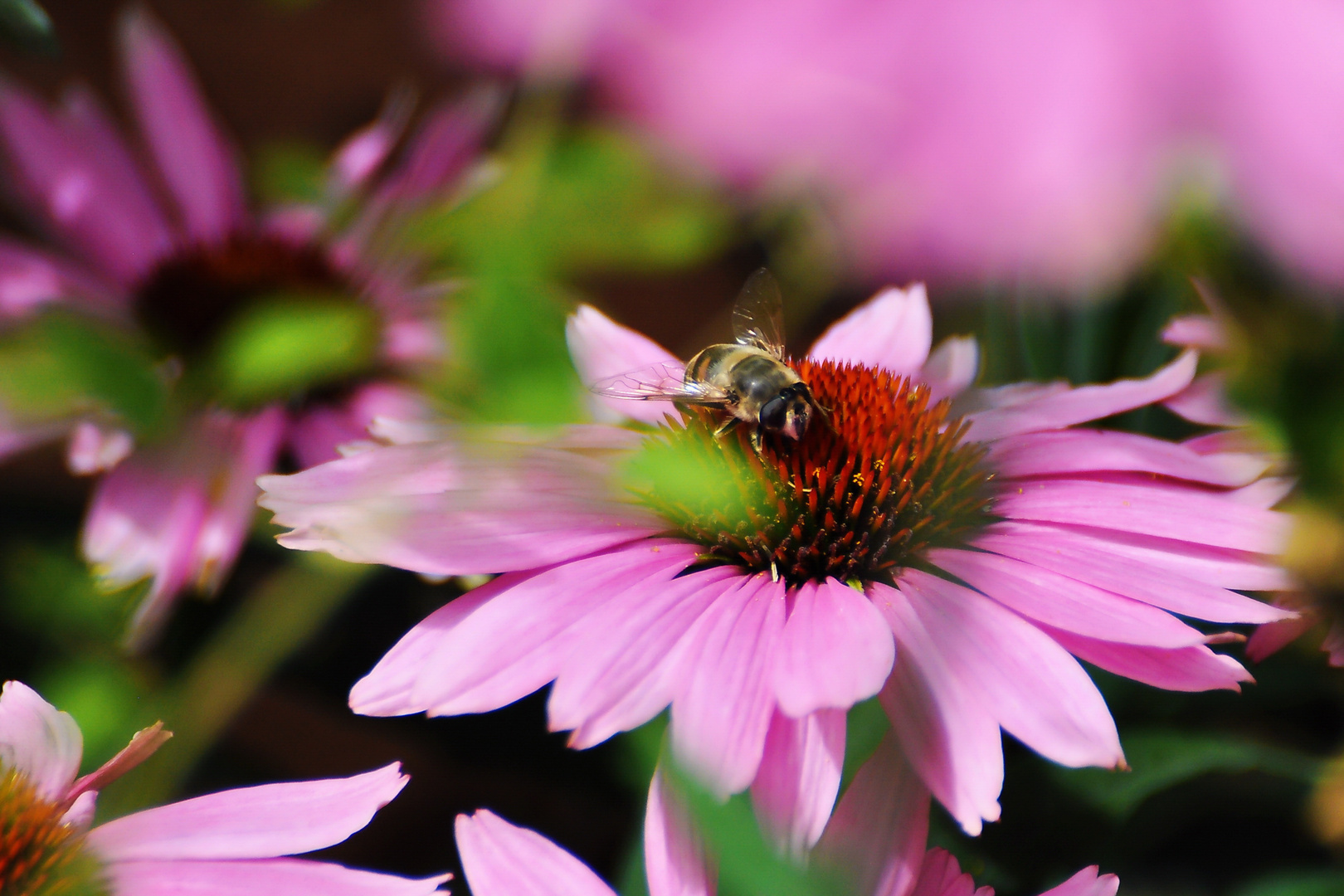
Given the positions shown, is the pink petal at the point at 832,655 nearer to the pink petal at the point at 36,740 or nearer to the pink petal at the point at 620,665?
the pink petal at the point at 620,665

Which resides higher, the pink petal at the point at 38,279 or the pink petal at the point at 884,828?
the pink petal at the point at 38,279

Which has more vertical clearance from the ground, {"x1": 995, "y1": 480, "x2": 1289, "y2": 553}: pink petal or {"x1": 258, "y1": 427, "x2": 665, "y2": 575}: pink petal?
{"x1": 258, "y1": 427, "x2": 665, "y2": 575}: pink petal

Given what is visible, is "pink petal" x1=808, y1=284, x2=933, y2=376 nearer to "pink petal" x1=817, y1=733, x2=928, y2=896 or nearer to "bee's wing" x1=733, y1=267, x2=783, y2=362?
"bee's wing" x1=733, y1=267, x2=783, y2=362

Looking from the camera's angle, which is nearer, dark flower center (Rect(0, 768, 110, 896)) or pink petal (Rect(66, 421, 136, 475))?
dark flower center (Rect(0, 768, 110, 896))

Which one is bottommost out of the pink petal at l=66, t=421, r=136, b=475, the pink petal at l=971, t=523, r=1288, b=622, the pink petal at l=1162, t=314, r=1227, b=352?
the pink petal at l=971, t=523, r=1288, b=622

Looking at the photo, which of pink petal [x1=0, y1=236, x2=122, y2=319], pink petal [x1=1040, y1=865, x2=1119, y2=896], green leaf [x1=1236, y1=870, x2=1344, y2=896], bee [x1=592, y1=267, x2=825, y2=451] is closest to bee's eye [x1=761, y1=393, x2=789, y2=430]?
bee [x1=592, y1=267, x2=825, y2=451]

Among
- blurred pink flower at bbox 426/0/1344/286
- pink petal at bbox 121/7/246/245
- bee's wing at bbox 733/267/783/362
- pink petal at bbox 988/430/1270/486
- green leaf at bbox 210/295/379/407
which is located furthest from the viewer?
pink petal at bbox 121/7/246/245

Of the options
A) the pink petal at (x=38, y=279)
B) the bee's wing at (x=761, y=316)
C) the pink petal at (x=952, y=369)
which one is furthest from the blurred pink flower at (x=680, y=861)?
the pink petal at (x=38, y=279)

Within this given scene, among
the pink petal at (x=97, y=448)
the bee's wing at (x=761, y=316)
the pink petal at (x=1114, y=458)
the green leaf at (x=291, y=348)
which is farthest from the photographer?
the bee's wing at (x=761, y=316)
